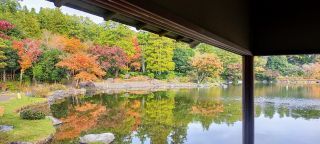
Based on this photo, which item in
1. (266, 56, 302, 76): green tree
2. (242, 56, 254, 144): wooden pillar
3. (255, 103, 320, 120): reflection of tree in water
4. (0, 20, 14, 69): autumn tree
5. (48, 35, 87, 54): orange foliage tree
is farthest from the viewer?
(255, 103, 320, 120): reflection of tree in water

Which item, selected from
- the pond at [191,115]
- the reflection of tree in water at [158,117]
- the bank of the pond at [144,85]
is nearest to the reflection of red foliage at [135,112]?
the pond at [191,115]

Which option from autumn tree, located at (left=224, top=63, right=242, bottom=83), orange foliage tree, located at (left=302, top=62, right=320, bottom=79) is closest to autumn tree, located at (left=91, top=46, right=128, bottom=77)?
autumn tree, located at (left=224, top=63, right=242, bottom=83)

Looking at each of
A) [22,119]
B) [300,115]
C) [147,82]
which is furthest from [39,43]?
[300,115]

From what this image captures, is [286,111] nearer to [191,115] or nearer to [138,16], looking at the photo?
[191,115]

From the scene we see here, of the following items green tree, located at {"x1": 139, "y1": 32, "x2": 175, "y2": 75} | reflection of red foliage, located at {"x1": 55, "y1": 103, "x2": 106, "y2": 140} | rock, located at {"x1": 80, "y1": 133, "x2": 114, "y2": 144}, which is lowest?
rock, located at {"x1": 80, "y1": 133, "x2": 114, "y2": 144}

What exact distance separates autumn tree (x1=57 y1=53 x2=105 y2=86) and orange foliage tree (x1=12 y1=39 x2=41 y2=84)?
122cm

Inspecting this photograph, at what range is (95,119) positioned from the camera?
235 inches

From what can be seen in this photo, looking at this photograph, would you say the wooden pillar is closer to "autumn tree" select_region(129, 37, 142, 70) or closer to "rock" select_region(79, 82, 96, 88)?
"autumn tree" select_region(129, 37, 142, 70)

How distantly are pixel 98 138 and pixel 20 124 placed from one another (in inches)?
70.1

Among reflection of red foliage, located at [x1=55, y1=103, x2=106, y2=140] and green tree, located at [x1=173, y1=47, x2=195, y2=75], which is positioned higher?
green tree, located at [x1=173, y1=47, x2=195, y2=75]

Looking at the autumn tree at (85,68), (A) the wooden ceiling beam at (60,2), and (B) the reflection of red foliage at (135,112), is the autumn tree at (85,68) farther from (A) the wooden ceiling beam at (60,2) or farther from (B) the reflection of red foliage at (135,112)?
(A) the wooden ceiling beam at (60,2)

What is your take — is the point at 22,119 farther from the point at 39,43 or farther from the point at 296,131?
the point at 296,131

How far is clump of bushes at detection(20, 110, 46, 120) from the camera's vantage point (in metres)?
4.27

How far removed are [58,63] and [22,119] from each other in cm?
107
